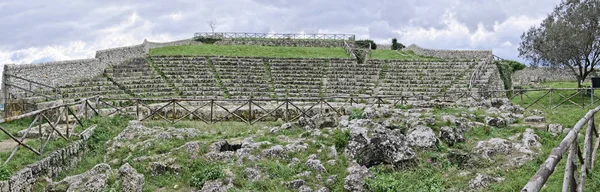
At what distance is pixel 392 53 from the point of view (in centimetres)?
4434

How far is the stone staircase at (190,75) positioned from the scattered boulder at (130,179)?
1606 centimetres

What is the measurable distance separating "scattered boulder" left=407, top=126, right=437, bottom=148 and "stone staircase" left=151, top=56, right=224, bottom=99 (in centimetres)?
1663

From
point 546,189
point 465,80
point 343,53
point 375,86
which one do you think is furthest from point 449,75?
point 546,189

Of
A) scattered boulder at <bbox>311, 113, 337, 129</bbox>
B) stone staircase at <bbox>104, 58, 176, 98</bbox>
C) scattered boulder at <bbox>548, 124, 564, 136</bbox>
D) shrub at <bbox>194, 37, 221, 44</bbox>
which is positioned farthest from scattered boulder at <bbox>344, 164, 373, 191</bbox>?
shrub at <bbox>194, 37, 221, 44</bbox>

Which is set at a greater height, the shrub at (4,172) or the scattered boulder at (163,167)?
the shrub at (4,172)

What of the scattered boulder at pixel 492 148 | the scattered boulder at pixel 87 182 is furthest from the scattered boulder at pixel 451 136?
the scattered boulder at pixel 87 182

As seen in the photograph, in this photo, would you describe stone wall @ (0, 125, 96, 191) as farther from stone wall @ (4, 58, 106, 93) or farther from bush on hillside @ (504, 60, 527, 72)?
bush on hillside @ (504, 60, 527, 72)

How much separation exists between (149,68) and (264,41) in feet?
60.7

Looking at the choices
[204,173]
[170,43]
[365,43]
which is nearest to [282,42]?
[365,43]

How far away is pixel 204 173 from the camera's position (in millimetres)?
9070

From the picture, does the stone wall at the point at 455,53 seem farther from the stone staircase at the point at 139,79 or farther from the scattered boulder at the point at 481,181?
the scattered boulder at the point at 481,181

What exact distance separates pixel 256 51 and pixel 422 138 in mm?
31727

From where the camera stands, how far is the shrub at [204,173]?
29.1ft

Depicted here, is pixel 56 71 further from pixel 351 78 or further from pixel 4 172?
pixel 4 172
